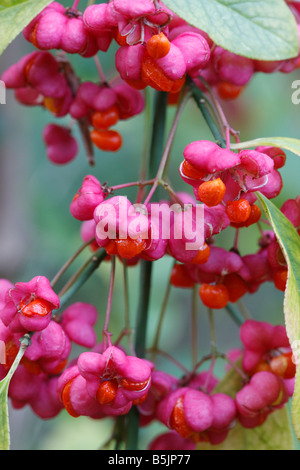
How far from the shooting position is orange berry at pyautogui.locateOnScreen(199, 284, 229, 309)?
0.71 meters

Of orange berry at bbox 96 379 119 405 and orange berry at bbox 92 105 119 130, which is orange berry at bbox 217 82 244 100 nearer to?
orange berry at bbox 92 105 119 130

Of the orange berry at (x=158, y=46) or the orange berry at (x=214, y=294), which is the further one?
the orange berry at (x=214, y=294)

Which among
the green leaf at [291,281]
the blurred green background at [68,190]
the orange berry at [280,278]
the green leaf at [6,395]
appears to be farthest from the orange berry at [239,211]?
the blurred green background at [68,190]

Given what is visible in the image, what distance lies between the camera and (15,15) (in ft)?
2.00

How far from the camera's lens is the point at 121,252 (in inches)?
22.9

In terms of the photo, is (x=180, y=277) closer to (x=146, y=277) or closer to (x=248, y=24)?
(x=146, y=277)

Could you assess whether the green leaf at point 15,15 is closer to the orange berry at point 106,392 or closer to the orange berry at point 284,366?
the orange berry at point 106,392

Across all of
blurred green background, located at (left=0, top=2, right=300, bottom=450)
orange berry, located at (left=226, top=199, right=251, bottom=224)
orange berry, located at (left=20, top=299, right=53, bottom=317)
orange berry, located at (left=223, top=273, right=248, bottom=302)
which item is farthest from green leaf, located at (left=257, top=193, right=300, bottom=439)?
blurred green background, located at (left=0, top=2, right=300, bottom=450)

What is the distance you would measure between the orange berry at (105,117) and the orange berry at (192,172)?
0.19m

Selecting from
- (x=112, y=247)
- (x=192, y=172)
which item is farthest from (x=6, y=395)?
(x=192, y=172)

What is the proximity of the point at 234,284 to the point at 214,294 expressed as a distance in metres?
0.03

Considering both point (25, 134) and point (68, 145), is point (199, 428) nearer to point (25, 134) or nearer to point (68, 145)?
point (68, 145)

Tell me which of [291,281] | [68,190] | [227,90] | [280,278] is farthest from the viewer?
[68,190]

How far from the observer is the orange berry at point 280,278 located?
68 centimetres
